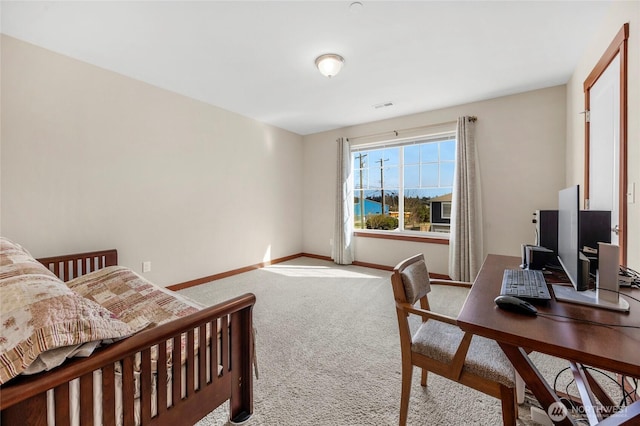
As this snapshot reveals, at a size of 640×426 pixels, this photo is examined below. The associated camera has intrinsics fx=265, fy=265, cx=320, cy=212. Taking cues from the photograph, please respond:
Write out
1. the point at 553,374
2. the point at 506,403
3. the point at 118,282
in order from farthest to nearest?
1. the point at 118,282
2. the point at 553,374
3. the point at 506,403

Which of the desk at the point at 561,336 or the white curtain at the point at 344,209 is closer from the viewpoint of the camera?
the desk at the point at 561,336

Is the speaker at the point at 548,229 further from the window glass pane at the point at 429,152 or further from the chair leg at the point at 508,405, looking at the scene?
the window glass pane at the point at 429,152

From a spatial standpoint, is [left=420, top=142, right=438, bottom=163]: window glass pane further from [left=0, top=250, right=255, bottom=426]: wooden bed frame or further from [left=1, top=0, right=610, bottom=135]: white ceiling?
[left=0, top=250, right=255, bottom=426]: wooden bed frame

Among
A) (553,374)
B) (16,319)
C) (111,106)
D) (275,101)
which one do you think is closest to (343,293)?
(553,374)

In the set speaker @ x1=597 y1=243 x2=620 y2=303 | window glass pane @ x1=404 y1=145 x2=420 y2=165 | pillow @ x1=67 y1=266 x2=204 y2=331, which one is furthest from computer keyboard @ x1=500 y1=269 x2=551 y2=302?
window glass pane @ x1=404 y1=145 x2=420 y2=165

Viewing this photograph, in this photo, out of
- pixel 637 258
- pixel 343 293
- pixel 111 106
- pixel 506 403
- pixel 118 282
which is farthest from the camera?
pixel 343 293

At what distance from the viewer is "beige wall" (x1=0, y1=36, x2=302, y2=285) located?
227 centimetres

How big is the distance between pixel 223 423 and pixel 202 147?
3.14 m

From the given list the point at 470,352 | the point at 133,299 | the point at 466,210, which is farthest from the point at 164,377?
the point at 466,210

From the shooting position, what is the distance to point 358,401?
4.98 feet

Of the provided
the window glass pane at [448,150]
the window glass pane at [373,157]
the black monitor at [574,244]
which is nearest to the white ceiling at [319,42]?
the window glass pane at [448,150]

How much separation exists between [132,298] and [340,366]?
4.70 ft

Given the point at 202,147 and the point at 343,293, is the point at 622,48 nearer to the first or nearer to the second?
the point at 343,293

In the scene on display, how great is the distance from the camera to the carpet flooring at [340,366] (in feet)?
4.68
